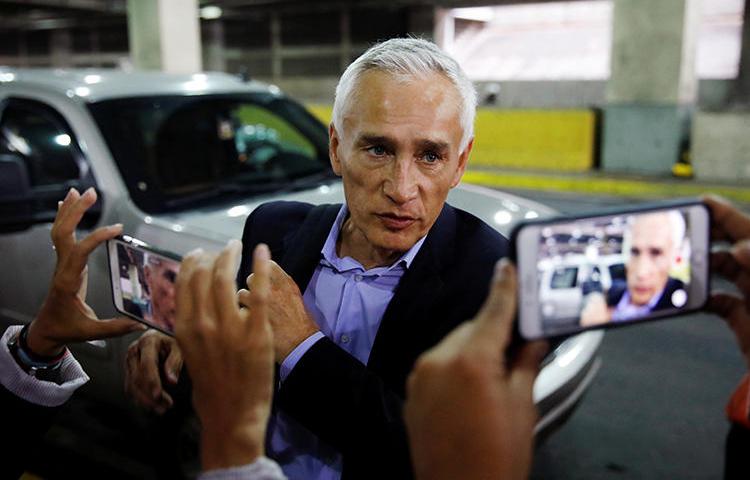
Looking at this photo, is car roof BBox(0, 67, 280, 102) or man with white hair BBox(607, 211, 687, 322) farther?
car roof BBox(0, 67, 280, 102)

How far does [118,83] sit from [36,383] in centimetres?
249

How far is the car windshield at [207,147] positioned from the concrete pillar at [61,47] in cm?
2634

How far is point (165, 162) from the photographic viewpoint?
354 cm

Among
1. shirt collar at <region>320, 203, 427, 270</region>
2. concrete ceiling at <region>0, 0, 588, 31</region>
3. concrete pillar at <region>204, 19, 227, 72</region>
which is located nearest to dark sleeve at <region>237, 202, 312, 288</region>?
shirt collar at <region>320, 203, 427, 270</region>

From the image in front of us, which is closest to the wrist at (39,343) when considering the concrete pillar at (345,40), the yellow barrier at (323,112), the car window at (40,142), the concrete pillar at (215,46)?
the car window at (40,142)

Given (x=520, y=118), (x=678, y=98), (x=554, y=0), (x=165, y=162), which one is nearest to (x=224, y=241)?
(x=165, y=162)

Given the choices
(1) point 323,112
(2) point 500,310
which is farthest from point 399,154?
(1) point 323,112

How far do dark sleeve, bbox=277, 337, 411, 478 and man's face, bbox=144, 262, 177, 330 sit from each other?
0.77 feet

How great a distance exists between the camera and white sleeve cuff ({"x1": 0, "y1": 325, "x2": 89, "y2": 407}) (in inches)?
51.5

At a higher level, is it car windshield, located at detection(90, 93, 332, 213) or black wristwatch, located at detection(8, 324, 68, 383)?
car windshield, located at detection(90, 93, 332, 213)

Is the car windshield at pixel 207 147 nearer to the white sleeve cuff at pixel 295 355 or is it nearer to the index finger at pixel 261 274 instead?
the white sleeve cuff at pixel 295 355

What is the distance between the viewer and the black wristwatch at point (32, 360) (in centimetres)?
A: 132

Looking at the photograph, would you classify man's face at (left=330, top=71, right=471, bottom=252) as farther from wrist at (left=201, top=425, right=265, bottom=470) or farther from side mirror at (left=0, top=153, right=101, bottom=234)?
side mirror at (left=0, top=153, right=101, bottom=234)

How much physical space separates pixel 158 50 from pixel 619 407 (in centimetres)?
1292
